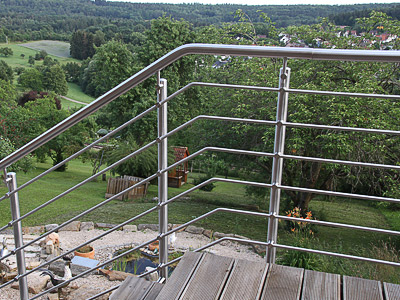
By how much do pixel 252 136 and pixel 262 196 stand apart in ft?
6.22

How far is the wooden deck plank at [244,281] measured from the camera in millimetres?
1347

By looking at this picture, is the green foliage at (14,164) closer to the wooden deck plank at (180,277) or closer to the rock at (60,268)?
the rock at (60,268)

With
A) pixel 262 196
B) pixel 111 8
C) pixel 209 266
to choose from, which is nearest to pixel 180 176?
pixel 262 196

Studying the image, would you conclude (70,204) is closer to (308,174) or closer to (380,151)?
(308,174)

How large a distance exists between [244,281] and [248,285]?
1.0 inches

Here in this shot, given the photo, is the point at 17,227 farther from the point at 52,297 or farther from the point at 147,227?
the point at 147,227

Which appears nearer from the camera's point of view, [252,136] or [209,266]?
[209,266]

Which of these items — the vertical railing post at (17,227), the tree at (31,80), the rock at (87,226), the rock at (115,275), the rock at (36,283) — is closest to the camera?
the vertical railing post at (17,227)

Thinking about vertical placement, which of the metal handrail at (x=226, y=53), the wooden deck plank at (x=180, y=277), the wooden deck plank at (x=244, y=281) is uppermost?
the metal handrail at (x=226, y=53)

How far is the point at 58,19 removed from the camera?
55625 millimetres

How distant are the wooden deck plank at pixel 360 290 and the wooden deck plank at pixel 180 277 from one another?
560mm

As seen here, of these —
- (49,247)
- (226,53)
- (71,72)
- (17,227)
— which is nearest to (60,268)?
(49,247)

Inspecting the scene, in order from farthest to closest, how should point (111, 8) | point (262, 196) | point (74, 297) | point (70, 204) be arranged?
point (111, 8) < point (70, 204) < point (262, 196) < point (74, 297)

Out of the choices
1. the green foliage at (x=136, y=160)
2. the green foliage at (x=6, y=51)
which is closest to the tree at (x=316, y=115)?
the green foliage at (x=136, y=160)
